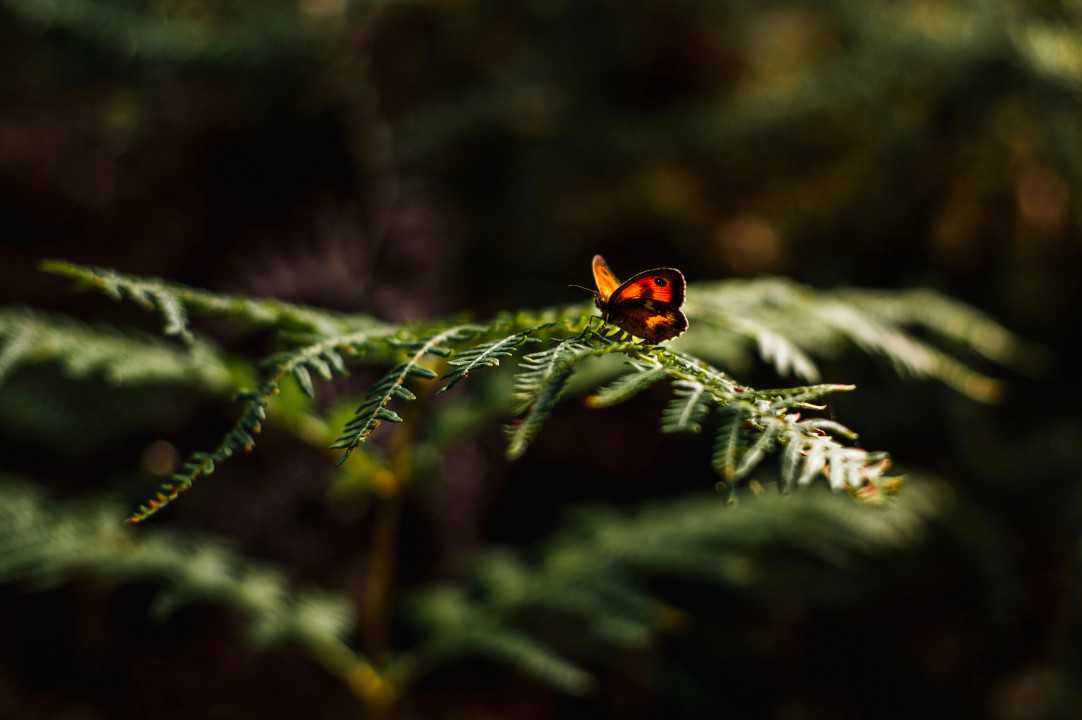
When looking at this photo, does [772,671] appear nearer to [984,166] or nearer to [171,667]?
[171,667]

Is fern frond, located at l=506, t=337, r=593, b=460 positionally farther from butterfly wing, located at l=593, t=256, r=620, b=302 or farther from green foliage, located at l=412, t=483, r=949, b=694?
green foliage, located at l=412, t=483, r=949, b=694

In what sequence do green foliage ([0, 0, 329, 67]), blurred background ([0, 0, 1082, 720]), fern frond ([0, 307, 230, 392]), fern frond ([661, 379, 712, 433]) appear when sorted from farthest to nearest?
green foliage ([0, 0, 329, 67]), blurred background ([0, 0, 1082, 720]), fern frond ([0, 307, 230, 392]), fern frond ([661, 379, 712, 433])

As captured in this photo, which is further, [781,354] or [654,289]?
[781,354]

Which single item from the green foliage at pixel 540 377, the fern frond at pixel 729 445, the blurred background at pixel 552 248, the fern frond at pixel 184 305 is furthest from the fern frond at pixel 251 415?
the blurred background at pixel 552 248

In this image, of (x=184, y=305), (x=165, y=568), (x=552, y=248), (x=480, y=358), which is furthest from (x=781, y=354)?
(x=552, y=248)

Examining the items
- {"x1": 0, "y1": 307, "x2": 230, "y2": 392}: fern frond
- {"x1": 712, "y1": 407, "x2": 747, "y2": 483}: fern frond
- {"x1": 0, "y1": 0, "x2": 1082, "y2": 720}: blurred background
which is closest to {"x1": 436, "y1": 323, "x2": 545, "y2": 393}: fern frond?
{"x1": 712, "y1": 407, "x2": 747, "y2": 483}: fern frond

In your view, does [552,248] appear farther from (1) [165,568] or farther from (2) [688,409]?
(2) [688,409]
